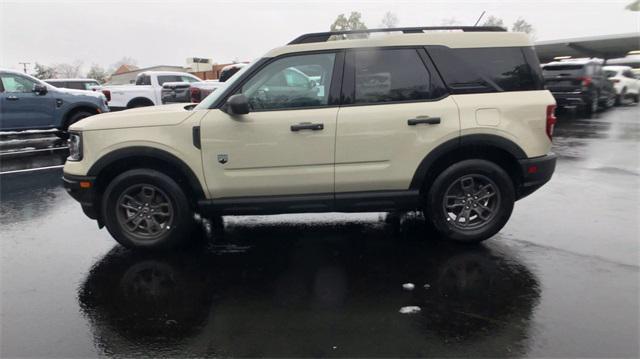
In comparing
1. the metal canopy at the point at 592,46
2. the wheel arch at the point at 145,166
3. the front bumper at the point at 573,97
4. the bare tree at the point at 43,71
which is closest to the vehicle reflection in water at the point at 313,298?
the wheel arch at the point at 145,166

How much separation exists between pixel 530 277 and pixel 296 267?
1980mm

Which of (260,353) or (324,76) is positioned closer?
(260,353)

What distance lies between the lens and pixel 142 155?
4375 millimetres

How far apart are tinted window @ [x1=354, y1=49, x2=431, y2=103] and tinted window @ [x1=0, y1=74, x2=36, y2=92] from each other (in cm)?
1052

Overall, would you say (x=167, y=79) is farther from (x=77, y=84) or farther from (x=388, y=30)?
(x=388, y=30)

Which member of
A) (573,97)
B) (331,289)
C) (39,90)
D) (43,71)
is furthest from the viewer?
(43,71)

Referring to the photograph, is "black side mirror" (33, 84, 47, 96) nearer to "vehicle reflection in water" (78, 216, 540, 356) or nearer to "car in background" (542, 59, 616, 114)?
"vehicle reflection in water" (78, 216, 540, 356)

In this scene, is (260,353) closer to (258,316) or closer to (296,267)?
(258,316)

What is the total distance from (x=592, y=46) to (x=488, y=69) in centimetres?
4712

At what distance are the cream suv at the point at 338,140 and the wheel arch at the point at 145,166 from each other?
0.01 metres

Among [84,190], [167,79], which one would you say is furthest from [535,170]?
[167,79]

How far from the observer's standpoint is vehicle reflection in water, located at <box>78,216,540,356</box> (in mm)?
2965

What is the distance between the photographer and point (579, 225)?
5164 mm

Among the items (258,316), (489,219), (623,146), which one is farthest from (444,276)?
(623,146)
